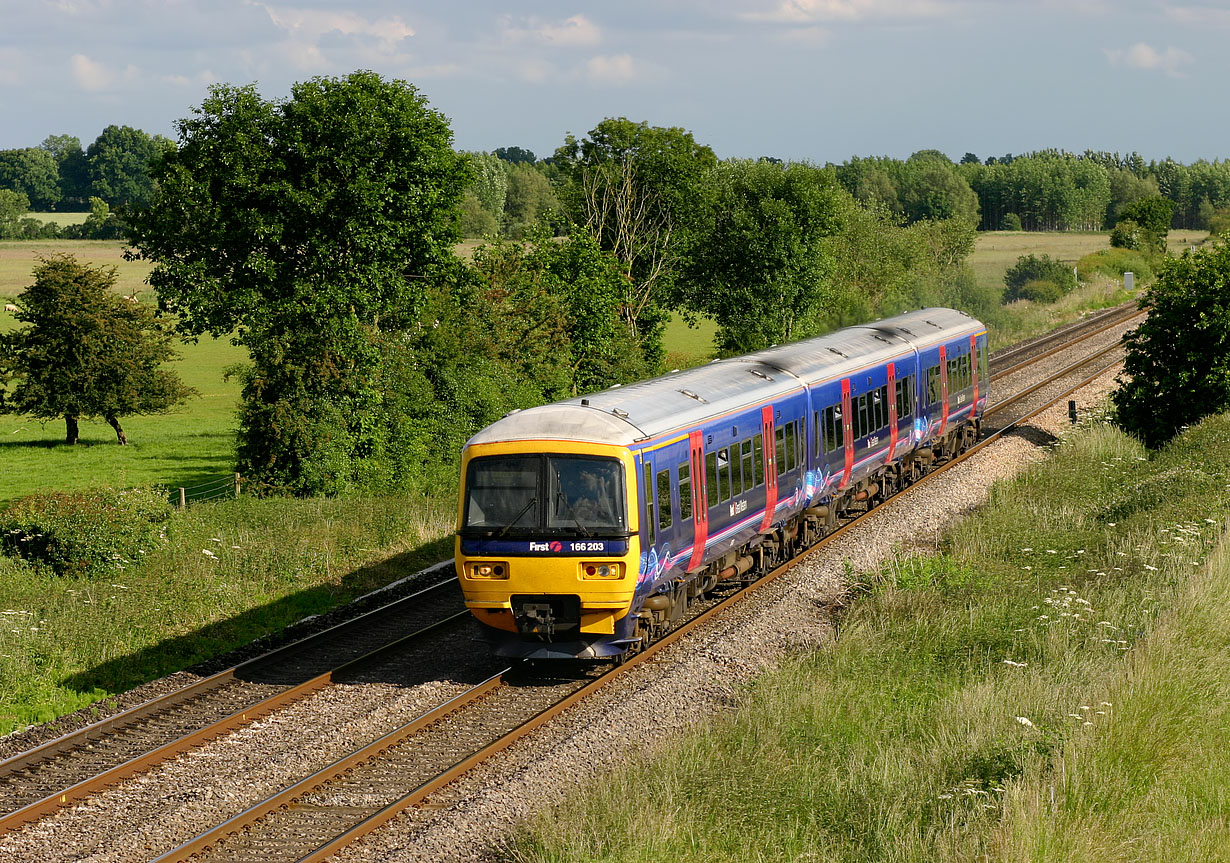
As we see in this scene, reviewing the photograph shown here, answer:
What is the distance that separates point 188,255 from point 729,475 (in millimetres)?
16404

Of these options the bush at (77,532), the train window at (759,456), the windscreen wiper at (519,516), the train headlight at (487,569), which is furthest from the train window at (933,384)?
the bush at (77,532)

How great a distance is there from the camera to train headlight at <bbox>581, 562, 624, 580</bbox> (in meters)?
13.8

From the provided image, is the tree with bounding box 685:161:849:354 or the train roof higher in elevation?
the tree with bounding box 685:161:849:354

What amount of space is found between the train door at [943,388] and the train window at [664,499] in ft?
45.4

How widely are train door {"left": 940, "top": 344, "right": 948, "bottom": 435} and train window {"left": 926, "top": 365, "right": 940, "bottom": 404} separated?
0.96ft

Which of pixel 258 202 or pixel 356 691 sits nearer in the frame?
pixel 356 691

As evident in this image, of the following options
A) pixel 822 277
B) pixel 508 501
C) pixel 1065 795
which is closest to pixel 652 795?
pixel 1065 795

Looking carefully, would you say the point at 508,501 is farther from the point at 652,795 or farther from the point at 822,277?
the point at 822,277

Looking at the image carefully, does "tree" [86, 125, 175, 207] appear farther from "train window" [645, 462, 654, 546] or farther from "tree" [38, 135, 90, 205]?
"train window" [645, 462, 654, 546]

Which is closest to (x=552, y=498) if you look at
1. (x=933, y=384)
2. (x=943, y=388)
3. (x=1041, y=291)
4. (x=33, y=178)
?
(x=933, y=384)

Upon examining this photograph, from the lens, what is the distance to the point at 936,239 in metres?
79.1

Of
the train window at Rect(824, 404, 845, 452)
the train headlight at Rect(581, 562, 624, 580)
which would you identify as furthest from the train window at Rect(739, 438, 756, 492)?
the train headlight at Rect(581, 562, 624, 580)

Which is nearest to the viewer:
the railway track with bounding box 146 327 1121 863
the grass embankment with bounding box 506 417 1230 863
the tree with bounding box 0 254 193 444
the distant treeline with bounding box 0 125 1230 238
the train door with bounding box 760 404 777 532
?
the grass embankment with bounding box 506 417 1230 863

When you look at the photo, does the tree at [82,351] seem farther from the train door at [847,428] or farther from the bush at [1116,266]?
the bush at [1116,266]
